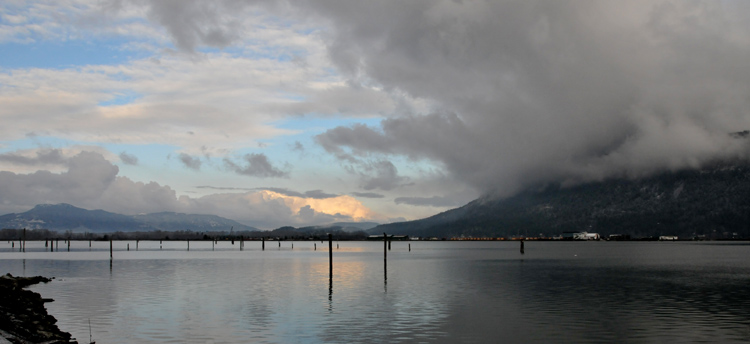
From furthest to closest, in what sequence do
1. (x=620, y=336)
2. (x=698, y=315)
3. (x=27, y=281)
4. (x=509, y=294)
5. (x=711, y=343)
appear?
(x=27, y=281), (x=509, y=294), (x=698, y=315), (x=620, y=336), (x=711, y=343)

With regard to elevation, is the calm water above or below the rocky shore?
below

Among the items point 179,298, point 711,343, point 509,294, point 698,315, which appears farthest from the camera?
point 509,294

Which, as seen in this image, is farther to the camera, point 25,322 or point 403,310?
point 403,310

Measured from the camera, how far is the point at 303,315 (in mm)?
44875

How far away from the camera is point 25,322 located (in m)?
36.2

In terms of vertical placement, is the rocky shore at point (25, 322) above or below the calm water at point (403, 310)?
above

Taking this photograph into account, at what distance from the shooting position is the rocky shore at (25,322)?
33.6 m

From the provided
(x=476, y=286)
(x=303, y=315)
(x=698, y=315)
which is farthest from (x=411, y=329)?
(x=476, y=286)

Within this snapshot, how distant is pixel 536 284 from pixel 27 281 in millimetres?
54973

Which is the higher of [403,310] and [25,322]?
[25,322]

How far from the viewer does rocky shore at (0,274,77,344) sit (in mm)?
33562

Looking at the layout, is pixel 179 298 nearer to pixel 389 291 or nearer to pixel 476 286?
pixel 389 291

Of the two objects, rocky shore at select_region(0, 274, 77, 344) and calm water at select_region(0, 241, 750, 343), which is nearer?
rocky shore at select_region(0, 274, 77, 344)

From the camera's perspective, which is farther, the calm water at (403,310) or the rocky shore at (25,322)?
the calm water at (403,310)
